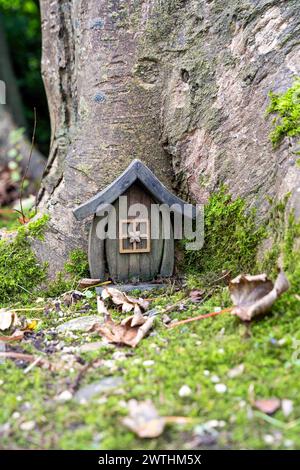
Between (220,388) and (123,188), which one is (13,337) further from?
(220,388)

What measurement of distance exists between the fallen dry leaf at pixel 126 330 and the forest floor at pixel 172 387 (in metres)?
0.05

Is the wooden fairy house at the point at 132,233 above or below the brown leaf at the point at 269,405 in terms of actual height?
above

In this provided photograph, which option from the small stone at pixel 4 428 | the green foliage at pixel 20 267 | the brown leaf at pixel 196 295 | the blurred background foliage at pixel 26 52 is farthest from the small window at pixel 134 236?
the blurred background foliage at pixel 26 52

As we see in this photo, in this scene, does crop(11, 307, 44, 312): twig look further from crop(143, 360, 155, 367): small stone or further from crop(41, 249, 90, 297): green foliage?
crop(143, 360, 155, 367): small stone

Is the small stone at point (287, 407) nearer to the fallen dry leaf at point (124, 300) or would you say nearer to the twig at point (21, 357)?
the twig at point (21, 357)

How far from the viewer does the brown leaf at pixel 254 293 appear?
8.81 ft

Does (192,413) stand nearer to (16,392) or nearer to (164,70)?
(16,392)

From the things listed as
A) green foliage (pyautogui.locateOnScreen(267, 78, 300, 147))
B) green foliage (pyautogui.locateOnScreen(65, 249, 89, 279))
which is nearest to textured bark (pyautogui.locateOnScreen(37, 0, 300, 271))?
green foliage (pyautogui.locateOnScreen(65, 249, 89, 279))

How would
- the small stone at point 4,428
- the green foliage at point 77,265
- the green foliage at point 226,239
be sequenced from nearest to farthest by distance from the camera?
the small stone at point 4,428, the green foliage at point 226,239, the green foliage at point 77,265

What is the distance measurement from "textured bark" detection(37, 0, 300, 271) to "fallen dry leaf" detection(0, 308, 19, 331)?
2.40ft

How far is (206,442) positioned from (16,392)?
91cm

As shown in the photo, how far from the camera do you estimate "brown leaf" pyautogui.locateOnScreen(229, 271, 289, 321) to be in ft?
8.81

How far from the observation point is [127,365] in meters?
2.71

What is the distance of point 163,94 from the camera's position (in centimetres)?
430
